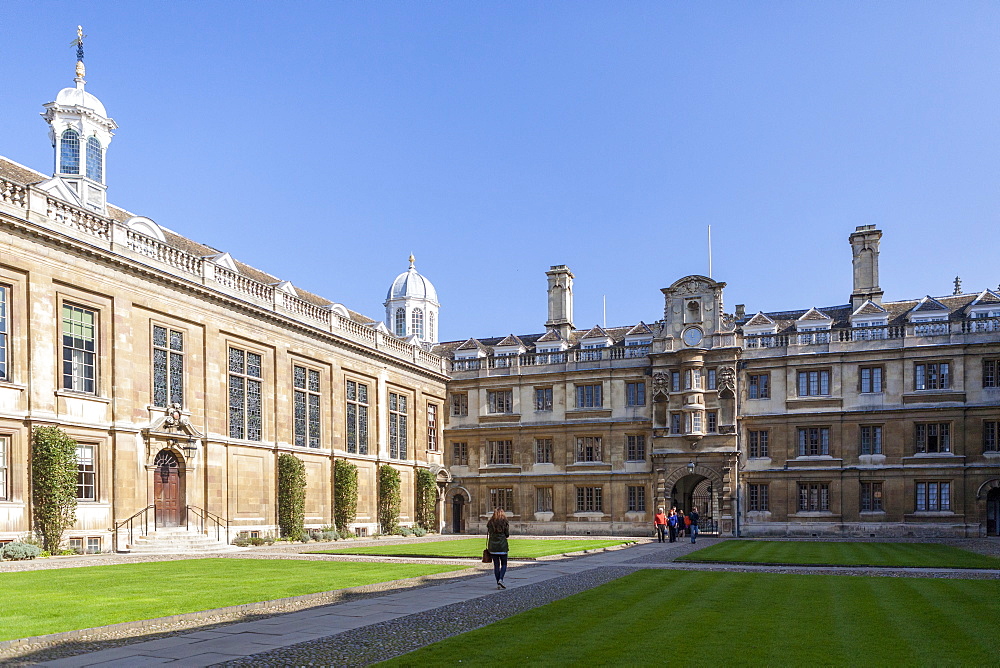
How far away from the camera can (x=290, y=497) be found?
37.9 m

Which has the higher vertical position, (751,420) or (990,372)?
(990,372)

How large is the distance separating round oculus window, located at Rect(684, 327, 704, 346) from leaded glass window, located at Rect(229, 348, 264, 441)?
80.8ft

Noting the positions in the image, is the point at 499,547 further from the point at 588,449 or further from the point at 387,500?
the point at 588,449

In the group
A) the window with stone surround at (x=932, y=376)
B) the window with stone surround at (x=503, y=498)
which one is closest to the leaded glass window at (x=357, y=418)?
the window with stone surround at (x=503, y=498)

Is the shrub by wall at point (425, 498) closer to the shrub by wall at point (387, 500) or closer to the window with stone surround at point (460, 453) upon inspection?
the shrub by wall at point (387, 500)

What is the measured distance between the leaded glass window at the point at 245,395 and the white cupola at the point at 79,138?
9.90m

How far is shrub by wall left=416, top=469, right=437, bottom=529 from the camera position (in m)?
50.9

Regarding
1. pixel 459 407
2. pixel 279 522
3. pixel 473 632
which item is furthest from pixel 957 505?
pixel 473 632

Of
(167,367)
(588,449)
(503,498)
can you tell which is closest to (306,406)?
(167,367)

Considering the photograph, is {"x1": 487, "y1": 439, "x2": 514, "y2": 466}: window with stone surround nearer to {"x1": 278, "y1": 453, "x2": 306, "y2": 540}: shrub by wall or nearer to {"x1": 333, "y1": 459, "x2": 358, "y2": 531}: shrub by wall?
{"x1": 333, "y1": 459, "x2": 358, "y2": 531}: shrub by wall

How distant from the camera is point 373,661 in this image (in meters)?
10.5

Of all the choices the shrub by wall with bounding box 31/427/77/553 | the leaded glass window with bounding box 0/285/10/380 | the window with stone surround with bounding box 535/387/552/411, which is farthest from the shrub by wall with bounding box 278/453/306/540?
the window with stone surround with bounding box 535/387/552/411

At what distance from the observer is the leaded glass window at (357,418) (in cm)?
4490

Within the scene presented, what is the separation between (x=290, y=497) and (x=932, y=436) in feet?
108
